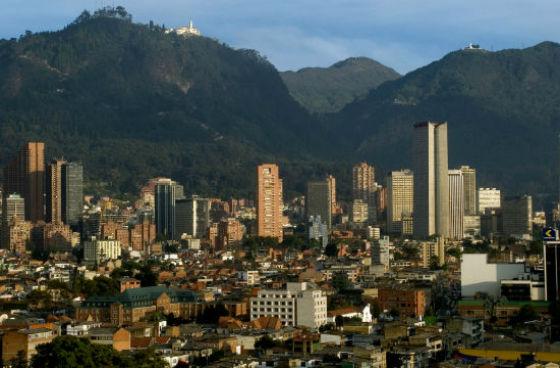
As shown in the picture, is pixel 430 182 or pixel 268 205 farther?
pixel 430 182

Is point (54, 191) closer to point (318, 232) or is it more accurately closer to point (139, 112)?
point (318, 232)

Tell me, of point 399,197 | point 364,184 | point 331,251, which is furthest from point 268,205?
point 364,184

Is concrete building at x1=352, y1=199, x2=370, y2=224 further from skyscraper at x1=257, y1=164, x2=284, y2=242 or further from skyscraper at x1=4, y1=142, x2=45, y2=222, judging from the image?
skyscraper at x1=4, y1=142, x2=45, y2=222

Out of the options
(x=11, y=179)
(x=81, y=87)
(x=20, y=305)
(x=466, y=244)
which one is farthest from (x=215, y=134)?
(x=20, y=305)

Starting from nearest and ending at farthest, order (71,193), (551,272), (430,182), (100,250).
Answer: (551,272) < (100,250) < (430,182) < (71,193)

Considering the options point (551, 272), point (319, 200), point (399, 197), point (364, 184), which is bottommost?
point (551, 272)

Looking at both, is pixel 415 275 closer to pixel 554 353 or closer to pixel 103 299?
pixel 103 299

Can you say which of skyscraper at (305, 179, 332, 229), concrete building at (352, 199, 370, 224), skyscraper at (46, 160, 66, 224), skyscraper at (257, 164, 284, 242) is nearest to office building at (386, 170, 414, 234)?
concrete building at (352, 199, 370, 224)

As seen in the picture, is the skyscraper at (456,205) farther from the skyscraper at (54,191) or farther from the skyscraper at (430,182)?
the skyscraper at (54,191)
